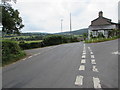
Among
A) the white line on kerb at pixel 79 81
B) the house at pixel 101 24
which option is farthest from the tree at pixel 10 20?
the house at pixel 101 24

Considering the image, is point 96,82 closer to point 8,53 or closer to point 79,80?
point 79,80

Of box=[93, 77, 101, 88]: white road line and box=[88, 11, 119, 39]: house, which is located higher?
box=[88, 11, 119, 39]: house

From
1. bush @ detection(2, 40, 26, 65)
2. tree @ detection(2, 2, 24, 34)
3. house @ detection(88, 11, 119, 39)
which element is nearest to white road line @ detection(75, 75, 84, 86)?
bush @ detection(2, 40, 26, 65)

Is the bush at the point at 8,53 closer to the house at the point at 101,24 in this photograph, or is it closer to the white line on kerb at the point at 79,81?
the white line on kerb at the point at 79,81

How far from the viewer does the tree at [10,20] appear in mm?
12812

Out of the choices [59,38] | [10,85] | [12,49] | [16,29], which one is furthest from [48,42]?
[10,85]

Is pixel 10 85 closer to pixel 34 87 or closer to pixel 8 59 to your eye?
pixel 34 87

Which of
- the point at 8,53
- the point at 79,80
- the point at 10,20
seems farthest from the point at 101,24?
the point at 79,80

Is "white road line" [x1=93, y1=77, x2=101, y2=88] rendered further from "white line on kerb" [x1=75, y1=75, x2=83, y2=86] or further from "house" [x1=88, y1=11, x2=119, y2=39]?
"house" [x1=88, y1=11, x2=119, y2=39]

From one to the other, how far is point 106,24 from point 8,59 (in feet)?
206

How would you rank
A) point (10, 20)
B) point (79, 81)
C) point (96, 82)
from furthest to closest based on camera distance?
point (10, 20), point (79, 81), point (96, 82)

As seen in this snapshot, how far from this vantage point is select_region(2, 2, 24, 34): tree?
42.0ft

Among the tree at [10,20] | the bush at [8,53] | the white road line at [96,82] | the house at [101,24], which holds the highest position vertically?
the house at [101,24]

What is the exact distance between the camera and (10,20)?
13.4 metres
